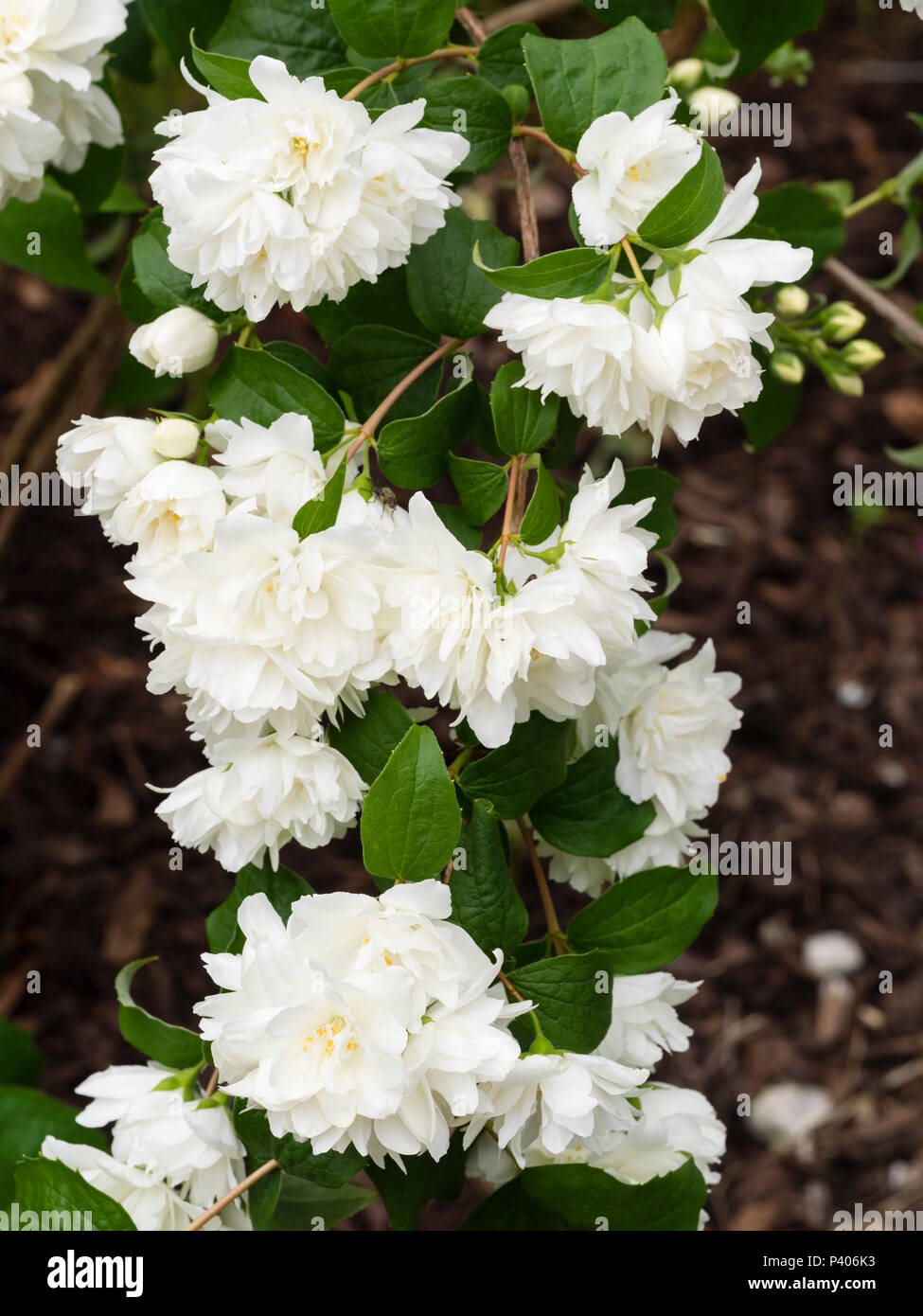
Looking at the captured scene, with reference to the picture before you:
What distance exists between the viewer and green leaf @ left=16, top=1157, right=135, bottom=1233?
Answer: 3.43 feet

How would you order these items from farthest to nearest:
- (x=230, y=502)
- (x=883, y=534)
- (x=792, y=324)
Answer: (x=883, y=534) → (x=792, y=324) → (x=230, y=502)

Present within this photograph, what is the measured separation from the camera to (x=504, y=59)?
1.17 m

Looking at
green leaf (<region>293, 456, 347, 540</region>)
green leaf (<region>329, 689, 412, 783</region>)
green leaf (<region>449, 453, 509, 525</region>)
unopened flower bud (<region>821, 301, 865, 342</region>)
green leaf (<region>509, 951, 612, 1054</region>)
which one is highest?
green leaf (<region>293, 456, 347, 540</region>)

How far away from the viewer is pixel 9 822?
2.42 meters

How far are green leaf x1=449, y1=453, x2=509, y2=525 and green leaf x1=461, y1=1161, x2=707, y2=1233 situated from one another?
0.56 metres

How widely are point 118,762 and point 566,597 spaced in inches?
70.6

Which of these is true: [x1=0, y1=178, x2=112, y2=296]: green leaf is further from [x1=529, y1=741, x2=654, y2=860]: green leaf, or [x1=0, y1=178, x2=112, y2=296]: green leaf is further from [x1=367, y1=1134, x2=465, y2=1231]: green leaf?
[x1=367, y1=1134, x2=465, y2=1231]: green leaf

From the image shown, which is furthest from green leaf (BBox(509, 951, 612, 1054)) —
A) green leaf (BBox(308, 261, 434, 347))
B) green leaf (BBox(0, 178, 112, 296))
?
green leaf (BBox(0, 178, 112, 296))

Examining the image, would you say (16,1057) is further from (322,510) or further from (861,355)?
(861,355)

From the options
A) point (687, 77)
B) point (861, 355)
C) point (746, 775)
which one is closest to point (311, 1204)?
point (861, 355)

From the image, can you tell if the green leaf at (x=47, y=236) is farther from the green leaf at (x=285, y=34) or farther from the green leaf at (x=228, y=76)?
the green leaf at (x=228, y=76)

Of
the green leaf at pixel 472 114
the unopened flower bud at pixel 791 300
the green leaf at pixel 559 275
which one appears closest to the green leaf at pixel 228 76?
the green leaf at pixel 472 114
